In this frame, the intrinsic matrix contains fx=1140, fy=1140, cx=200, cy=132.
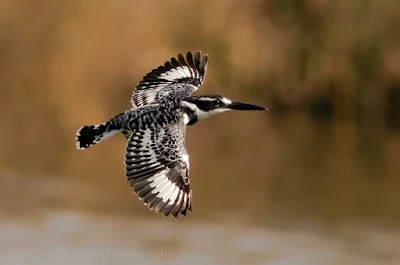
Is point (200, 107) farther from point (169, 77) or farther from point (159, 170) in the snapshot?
point (169, 77)

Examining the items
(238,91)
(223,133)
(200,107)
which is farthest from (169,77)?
(223,133)

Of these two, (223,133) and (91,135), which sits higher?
(223,133)

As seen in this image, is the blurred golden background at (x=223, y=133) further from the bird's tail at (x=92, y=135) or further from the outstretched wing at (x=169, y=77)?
the bird's tail at (x=92, y=135)

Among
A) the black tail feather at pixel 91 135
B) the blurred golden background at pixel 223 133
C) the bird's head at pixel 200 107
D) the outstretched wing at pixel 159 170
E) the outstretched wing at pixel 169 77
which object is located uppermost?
the blurred golden background at pixel 223 133

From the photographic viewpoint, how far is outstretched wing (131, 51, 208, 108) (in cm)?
714

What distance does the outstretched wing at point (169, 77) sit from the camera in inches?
281

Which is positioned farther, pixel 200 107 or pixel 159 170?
pixel 200 107

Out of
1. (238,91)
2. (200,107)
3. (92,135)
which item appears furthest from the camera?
(238,91)

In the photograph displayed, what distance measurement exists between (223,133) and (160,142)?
1163 centimetres

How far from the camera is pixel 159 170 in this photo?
6.12 m

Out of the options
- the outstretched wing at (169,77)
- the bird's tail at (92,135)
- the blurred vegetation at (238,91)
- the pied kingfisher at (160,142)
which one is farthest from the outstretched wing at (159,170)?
the blurred vegetation at (238,91)

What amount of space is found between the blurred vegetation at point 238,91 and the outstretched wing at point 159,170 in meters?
6.65

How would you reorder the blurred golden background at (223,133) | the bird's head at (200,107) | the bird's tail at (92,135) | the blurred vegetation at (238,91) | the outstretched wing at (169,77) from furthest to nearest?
the blurred vegetation at (238,91), the blurred golden background at (223,133), the outstretched wing at (169,77), the bird's head at (200,107), the bird's tail at (92,135)

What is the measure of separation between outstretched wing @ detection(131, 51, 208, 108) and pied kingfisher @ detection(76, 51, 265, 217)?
355mm
